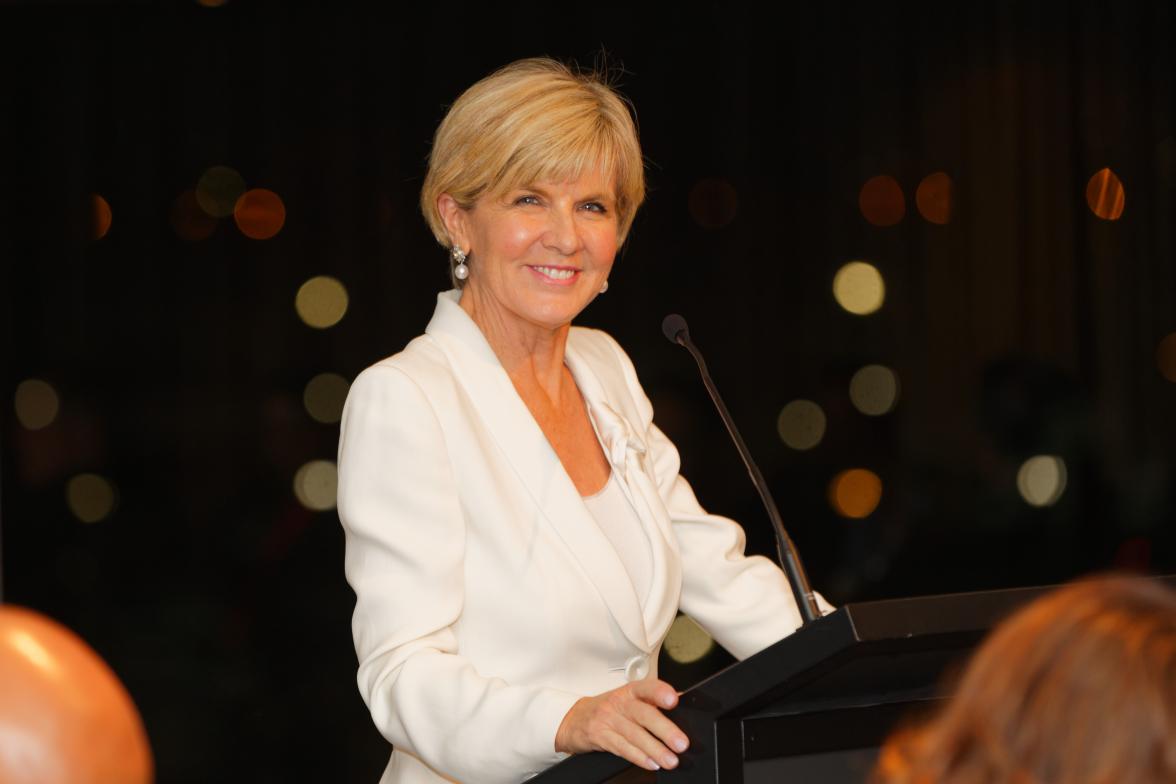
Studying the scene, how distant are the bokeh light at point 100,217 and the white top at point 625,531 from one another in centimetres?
280

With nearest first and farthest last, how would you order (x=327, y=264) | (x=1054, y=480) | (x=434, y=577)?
(x=434, y=577) → (x=327, y=264) → (x=1054, y=480)

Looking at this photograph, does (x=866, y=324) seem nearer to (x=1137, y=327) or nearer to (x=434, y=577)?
(x=1137, y=327)

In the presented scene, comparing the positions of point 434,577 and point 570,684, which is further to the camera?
point 570,684

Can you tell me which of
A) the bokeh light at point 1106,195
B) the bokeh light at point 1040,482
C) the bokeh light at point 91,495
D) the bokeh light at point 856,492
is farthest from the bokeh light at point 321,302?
the bokeh light at point 1106,195

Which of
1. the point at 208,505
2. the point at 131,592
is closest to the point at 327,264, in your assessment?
the point at 208,505

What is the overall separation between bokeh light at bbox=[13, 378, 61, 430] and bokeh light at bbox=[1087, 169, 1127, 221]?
304 cm

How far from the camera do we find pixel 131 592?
434cm

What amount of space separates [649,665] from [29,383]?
2977mm

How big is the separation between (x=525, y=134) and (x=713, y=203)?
2596mm

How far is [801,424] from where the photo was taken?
14.5ft

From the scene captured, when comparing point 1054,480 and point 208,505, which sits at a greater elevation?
point 208,505

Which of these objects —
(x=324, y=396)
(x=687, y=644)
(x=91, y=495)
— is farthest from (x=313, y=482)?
(x=687, y=644)

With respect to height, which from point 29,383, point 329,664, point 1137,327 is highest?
point 29,383

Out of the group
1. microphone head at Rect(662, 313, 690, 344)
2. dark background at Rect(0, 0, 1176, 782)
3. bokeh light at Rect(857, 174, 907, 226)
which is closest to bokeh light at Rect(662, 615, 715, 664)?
dark background at Rect(0, 0, 1176, 782)
